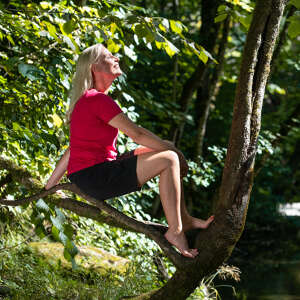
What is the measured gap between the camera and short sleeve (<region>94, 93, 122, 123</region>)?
253cm

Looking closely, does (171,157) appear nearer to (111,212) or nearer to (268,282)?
(111,212)

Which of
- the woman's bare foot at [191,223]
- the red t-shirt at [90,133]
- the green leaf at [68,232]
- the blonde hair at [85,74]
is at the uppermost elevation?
the blonde hair at [85,74]

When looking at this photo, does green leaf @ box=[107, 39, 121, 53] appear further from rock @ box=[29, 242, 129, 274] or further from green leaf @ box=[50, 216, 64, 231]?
rock @ box=[29, 242, 129, 274]

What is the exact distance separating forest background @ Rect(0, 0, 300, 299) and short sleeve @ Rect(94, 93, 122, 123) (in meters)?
0.40

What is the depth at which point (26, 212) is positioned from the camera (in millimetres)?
5094

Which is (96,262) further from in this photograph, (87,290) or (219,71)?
(219,71)

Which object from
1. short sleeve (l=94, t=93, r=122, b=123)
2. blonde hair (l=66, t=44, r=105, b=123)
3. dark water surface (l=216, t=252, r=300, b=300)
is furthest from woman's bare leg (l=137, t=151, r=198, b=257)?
dark water surface (l=216, t=252, r=300, b=300)

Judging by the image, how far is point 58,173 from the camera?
2910 mm

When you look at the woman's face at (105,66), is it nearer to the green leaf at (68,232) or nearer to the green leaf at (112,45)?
the green leaf at (112,45)

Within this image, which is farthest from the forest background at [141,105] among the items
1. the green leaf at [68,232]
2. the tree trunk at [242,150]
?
the tree trunk at [242,150]

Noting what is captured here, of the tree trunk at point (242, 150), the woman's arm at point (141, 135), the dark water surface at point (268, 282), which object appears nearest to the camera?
the tree trunk at point (242, 150)

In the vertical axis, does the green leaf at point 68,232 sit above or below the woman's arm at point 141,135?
below

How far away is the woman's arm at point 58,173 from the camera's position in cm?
287

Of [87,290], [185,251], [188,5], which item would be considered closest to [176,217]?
[185,251]
